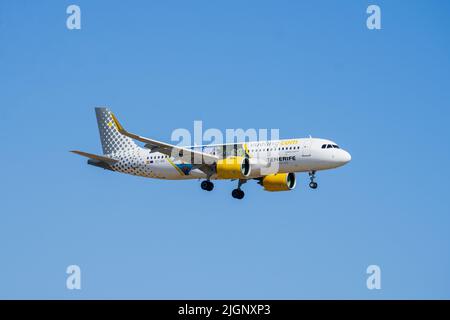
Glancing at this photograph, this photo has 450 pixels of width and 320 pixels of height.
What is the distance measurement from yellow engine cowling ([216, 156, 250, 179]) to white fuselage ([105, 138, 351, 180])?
790 mm

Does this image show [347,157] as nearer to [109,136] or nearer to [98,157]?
[98,157]

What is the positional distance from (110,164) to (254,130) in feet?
46.2

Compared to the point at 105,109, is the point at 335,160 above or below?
below

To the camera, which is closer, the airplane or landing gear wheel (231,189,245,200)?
the airplane

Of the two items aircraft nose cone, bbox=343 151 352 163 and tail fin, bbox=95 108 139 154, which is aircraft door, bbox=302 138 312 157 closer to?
aircraft nose cone, bbox=343 151 352 163

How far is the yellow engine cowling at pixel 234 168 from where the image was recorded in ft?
298

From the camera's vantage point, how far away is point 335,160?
90.1m

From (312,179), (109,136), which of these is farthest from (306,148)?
(109,136)

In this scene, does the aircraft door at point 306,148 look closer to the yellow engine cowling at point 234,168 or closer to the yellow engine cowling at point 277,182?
the yellow engine cowling at point 234,168

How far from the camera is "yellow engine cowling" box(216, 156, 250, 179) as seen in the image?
9069 centimetres

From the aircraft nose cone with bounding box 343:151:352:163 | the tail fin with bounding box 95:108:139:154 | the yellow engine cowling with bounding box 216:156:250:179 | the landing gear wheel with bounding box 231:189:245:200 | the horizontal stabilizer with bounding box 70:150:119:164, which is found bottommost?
the landing gear wheel with bounding box 231:189:245:200

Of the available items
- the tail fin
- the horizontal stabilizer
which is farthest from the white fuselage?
the tail fin
